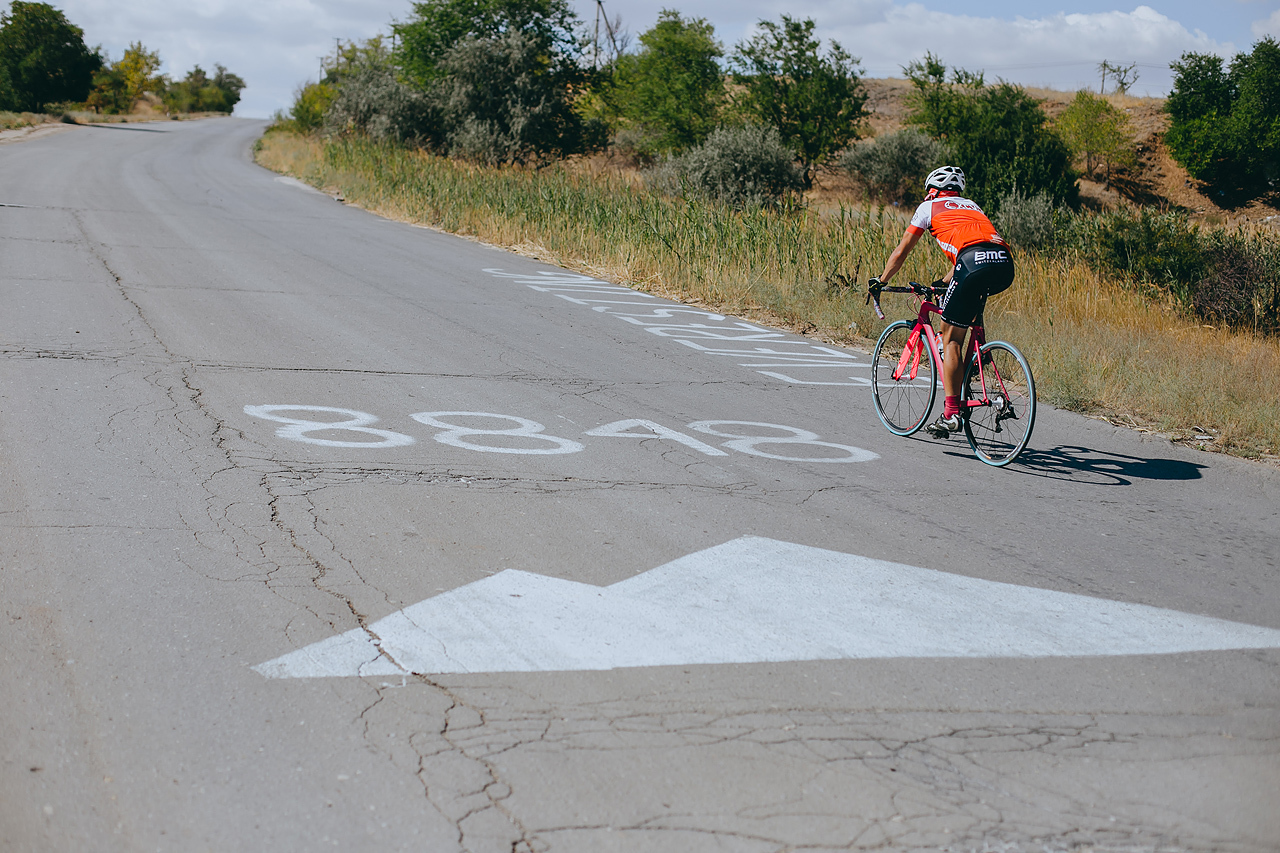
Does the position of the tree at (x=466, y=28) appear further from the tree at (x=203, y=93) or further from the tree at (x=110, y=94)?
the tree at (x=203, y=93)

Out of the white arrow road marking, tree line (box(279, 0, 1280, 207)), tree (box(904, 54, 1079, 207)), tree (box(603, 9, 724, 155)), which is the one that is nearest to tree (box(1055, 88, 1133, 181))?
tree line (box(279, 0, 1280, 207))

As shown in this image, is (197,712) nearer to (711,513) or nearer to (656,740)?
(656,740)

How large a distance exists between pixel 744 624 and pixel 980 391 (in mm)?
3717

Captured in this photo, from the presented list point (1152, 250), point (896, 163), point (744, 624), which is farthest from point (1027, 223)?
point (744, 624)

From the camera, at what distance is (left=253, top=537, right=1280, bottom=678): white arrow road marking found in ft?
11.9

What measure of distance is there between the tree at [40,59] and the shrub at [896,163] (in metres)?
46.7

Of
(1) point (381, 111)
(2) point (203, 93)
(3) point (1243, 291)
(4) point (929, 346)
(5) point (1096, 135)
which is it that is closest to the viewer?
(4) point (929, 346)

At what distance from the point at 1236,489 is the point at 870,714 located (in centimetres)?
446

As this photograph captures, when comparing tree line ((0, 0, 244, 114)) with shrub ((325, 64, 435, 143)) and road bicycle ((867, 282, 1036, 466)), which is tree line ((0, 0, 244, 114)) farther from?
road bicycle ((867, 282, 1036, 466))

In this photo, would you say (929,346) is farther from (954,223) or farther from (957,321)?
(954,223)

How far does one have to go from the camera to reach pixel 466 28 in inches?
1519

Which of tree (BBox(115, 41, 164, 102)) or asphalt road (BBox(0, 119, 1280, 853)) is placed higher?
tree (BBox(115, 41, 164, 102))

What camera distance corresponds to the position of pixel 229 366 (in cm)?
789

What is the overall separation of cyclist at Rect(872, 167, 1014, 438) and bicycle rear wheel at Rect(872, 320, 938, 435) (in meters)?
0.41
